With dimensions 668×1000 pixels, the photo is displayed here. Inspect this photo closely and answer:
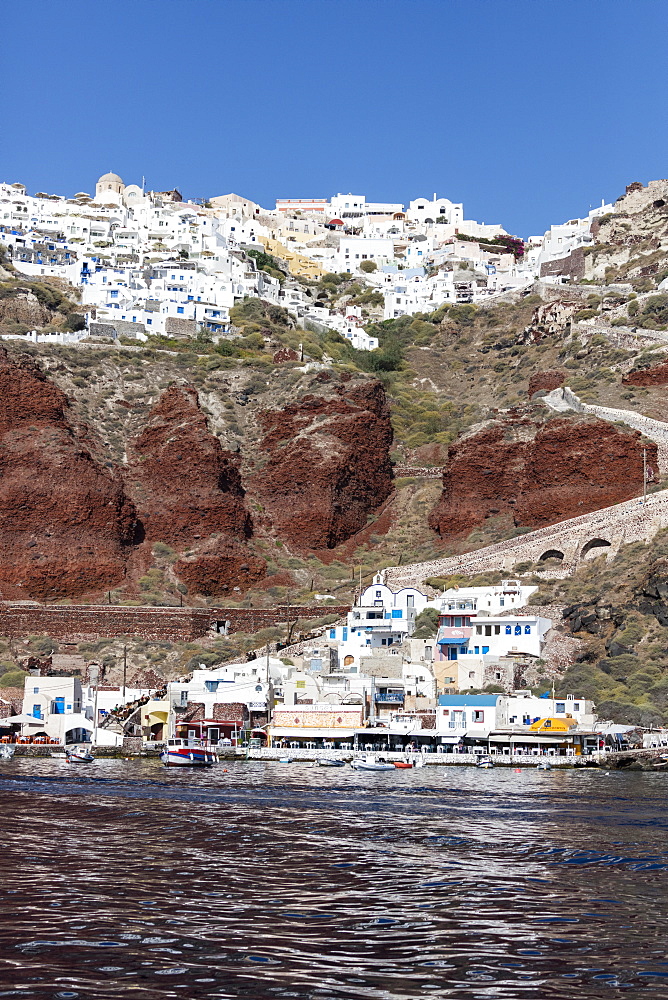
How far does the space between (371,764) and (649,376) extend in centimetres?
5789

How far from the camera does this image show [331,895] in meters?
23.0

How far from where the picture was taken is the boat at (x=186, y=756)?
55.5 metres

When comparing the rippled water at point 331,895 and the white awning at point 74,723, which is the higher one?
the white awning at point 74,723

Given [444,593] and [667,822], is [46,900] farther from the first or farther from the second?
[444,593]

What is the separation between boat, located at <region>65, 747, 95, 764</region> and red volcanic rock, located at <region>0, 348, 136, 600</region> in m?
27.2

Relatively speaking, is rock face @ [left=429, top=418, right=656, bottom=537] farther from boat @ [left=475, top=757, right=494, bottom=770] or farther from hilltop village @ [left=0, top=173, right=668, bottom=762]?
boat @ [left=475, top=757, right=494, bottom=770]

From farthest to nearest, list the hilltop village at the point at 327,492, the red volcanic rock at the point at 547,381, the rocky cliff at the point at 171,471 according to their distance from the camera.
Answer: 1. the red volcanic rock at the point at 547,381
2. the rocky cliff at the point at 171,471
3. the hilltop village at the point at 327,492

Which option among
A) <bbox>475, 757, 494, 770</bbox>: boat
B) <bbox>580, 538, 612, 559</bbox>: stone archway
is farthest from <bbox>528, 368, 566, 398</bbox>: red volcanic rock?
<bbox>475, 757, 494, 770</bbox>: boat

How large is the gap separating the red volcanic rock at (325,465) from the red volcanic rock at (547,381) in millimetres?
13719

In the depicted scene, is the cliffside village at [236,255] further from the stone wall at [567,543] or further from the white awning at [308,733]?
the white awning at [308,733]

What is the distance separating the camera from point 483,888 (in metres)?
23.8

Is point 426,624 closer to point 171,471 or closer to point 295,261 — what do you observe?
point 171,471

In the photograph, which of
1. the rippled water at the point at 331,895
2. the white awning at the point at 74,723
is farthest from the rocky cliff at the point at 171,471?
the rippled water at the point at 331,895

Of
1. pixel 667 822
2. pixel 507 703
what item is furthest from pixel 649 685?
pixel 667 822
